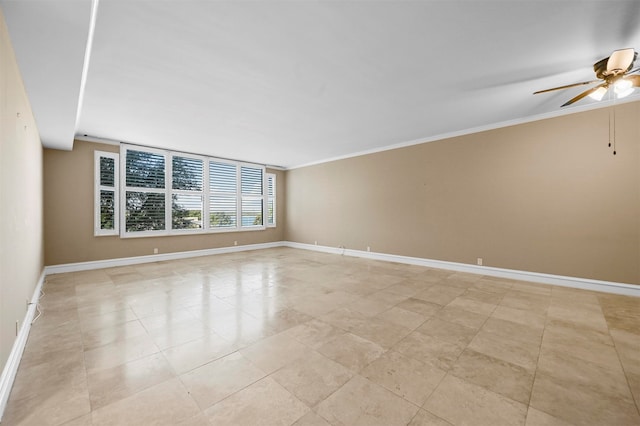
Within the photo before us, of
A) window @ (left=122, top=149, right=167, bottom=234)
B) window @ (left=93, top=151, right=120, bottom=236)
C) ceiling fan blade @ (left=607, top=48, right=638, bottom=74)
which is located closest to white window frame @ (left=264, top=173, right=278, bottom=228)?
window @ (left=122, top=149, right=167, bottom=234)

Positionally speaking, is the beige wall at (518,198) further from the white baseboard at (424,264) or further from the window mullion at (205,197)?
the window mullion at (205,197)

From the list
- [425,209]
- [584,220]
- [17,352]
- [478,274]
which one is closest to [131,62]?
[17,352]

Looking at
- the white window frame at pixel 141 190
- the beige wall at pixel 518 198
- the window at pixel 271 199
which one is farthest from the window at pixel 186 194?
the beige wall at pixel 518 198

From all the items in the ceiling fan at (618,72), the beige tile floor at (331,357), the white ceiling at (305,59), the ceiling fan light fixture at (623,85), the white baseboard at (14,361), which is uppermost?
the white ceiling at (305,59)

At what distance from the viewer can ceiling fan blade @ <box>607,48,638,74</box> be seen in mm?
2283

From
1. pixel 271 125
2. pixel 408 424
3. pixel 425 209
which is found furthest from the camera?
pixel 425 209

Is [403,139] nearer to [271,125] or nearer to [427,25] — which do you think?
[271,125]

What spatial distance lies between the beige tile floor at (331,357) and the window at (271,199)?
4829 mm

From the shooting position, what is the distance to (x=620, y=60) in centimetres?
237

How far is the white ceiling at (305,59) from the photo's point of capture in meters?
2.03

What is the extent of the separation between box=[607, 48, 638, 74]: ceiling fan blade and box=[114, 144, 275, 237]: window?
24.8ft

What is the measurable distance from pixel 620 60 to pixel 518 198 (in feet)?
8.40

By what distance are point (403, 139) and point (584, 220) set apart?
3.41 m

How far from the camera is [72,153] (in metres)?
5.18
